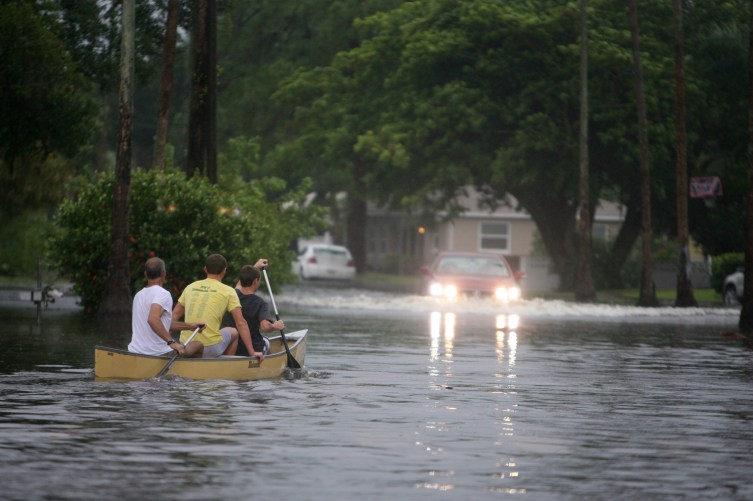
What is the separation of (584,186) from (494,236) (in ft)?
106

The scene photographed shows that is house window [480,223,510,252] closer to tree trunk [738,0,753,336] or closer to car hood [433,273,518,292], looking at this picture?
car hood [433,273,518,292]

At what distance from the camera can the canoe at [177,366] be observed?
1788cm

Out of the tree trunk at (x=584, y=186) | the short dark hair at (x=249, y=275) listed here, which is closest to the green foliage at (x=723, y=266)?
the tree trunk at (x=584, y=186)

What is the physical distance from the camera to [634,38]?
4884 centimetres

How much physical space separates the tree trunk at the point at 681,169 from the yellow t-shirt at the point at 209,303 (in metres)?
28.3

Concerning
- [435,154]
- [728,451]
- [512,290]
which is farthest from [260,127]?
[728,451]

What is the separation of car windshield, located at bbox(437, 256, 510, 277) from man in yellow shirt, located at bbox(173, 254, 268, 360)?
23.9 metres

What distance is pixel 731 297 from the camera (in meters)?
52.0

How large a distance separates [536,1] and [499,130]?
14.7ft

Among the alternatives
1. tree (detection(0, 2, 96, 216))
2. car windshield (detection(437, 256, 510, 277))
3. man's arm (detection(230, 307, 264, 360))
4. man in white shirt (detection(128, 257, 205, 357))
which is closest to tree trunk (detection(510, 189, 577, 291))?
car windshield (detection(437, 256, 510, 277))

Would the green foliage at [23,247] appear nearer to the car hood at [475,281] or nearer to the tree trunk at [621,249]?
the car hood at [475,281]

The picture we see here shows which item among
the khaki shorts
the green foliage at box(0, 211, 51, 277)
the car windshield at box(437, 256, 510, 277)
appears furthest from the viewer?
the green foliage at box(0, 211, 51, 277)

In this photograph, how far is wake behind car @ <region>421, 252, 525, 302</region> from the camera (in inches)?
1636

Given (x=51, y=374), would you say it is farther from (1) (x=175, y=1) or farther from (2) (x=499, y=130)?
(2) (x=499, y=130)
